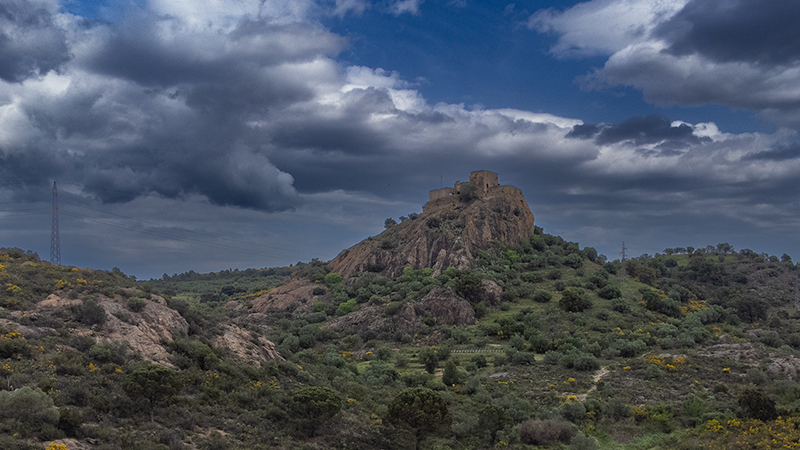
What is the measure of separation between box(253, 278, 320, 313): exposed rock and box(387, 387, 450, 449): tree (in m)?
59.5

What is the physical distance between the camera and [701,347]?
5119 cm

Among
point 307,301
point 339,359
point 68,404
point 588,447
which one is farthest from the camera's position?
point 307,301

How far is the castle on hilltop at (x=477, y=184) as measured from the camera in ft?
377

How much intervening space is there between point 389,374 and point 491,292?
3672 cm

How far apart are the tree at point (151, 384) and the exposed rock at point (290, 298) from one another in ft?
205

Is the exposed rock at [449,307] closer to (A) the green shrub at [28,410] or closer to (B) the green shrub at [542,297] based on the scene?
(B) the green shrub at [542,297]

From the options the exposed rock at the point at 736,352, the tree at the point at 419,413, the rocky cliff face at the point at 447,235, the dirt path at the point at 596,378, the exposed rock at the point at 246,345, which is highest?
the rocky cliff face at the point at 447,235

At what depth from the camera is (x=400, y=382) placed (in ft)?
145

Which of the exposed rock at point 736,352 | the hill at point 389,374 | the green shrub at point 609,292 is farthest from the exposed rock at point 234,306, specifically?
the exposed rock at point 736,352

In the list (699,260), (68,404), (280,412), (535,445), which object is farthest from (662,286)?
(68,404)

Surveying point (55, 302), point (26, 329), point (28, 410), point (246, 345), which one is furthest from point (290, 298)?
point (28, 410)

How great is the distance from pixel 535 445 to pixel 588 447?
3.33m

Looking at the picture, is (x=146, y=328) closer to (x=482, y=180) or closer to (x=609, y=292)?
(x=609, y=292)

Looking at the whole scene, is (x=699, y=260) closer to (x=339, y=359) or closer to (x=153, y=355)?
(x=339, y=359)
